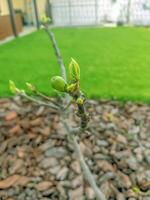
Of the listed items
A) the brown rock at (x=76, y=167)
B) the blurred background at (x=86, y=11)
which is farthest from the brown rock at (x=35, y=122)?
the blurred background at (x=86, y=11)

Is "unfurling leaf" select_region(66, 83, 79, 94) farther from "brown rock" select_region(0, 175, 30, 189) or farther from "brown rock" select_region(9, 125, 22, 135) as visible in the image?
"brown rock" select_region(9, 125, 22, 135)

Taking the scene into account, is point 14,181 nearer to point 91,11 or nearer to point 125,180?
point 125,180

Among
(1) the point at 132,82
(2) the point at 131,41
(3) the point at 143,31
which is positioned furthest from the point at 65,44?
(1) the point at 132,82

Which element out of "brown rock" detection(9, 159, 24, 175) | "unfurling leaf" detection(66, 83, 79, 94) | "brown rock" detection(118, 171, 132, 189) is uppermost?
"unfurling leaf" detection(66, 83, 79, 94)

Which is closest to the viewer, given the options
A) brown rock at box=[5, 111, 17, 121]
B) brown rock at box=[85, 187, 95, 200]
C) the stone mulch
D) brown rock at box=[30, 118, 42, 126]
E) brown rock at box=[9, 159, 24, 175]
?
brown rock at box=[85, 187, 95, 200]

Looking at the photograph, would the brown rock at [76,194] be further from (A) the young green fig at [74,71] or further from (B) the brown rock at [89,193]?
(A) the young green fig at [74,71]

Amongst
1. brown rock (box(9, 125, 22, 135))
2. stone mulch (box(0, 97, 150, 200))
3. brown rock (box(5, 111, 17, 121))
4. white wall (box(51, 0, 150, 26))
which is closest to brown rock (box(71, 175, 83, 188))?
stone mulch (box(0, 97, 150, 200))

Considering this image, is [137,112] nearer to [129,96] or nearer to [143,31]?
[129,96]

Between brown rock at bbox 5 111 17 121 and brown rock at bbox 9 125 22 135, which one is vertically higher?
brown rock at bbox 9 125 22 135
